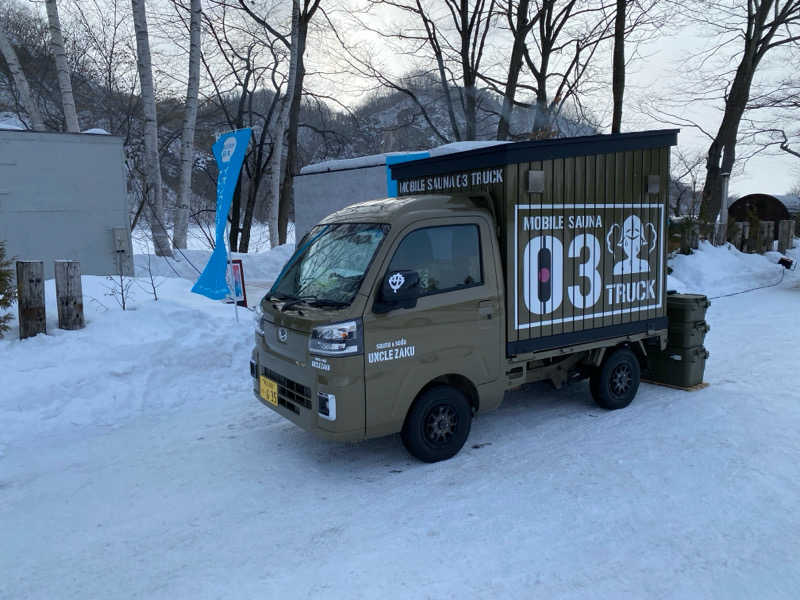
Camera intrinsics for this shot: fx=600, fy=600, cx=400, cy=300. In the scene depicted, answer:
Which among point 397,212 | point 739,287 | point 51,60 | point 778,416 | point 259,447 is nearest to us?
point 397,212

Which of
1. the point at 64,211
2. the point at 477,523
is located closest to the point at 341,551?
the point at 477,523

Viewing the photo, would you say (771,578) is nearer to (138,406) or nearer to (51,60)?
(138,406)

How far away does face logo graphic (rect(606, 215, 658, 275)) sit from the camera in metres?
6.15

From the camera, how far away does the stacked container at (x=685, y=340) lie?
22.6 ft

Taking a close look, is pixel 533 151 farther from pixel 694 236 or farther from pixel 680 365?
pixel 694 236

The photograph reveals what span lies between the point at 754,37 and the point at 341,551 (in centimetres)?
2392

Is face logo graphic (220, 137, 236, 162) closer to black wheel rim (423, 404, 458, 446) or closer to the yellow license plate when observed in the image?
the yellow license plate

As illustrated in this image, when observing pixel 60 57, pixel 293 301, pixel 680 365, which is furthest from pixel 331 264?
pixel 60 57

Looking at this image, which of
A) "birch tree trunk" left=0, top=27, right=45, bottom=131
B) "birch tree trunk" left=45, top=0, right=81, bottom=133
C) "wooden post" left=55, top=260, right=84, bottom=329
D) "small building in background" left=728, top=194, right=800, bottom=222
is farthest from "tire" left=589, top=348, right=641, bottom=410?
"small building in background" left=728, top=194, right=800, bottom=222

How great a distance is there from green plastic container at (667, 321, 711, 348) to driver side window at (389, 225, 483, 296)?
3.09 meters

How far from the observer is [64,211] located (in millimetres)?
11562

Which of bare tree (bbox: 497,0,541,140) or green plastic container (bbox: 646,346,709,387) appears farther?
bare tree (bbox: 497,0,541,140)

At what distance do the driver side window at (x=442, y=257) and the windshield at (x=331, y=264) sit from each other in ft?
0.83

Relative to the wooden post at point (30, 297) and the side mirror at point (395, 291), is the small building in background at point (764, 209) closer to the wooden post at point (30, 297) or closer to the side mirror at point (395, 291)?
the side mirror at point (395, 291)
